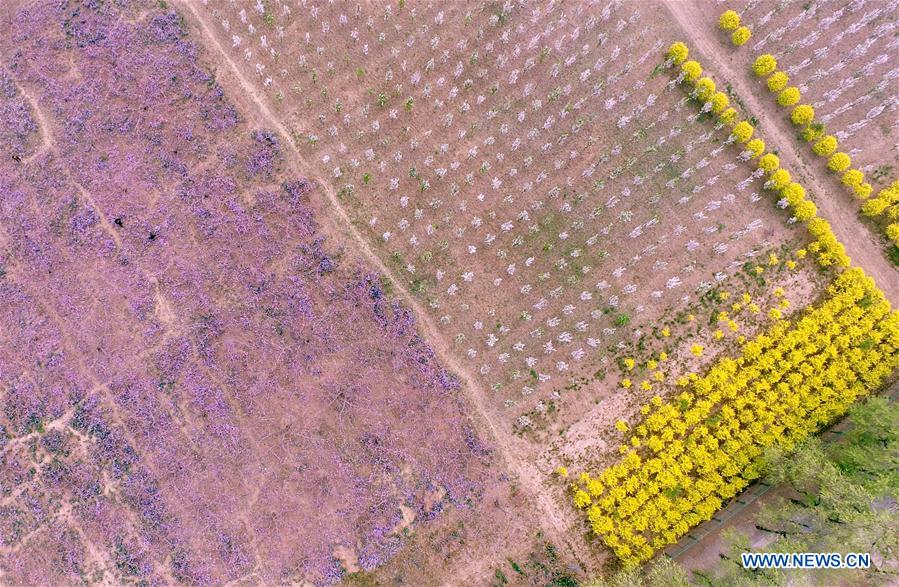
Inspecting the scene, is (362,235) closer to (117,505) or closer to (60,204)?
(60,204)

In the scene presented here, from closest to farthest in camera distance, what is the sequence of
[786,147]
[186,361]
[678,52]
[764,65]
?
1. [186,361]
2. [764,65]
3. [678,52]
4. [786,147]

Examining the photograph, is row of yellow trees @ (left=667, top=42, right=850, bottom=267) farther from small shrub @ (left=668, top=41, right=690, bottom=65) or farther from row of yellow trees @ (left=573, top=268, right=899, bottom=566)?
row of yellow trees @ (left=573, top=268, right=899, bottom=566)

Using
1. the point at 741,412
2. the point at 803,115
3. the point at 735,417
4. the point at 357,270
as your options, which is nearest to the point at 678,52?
the point at 803,115

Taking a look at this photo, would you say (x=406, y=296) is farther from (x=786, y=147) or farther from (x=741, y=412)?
(x=786, y=147)

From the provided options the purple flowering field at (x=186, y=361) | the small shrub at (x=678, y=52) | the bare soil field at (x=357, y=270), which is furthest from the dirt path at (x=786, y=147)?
the purple flowering field at (x=186, y=361)

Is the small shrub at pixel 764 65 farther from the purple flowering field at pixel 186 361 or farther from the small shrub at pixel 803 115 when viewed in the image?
the purple flowering field at pixel 186 361

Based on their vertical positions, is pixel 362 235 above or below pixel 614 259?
above

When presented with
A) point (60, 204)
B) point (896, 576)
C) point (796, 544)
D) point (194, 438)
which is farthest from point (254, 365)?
point (896, 576)
